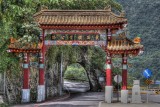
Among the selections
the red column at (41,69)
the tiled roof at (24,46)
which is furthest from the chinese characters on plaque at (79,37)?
the red column at (41,69)

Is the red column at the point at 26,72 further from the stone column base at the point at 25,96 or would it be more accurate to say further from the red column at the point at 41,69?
the red column at the point at 41,69

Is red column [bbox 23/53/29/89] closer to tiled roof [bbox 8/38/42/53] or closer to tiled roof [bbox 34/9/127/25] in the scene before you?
tiled roof [bbox 8/38/42/53]

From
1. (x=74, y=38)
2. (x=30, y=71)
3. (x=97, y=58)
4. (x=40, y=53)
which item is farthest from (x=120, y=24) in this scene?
A: (x=97, y=58)

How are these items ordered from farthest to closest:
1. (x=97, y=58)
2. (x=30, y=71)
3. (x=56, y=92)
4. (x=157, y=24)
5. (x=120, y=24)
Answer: (x=157, y=24) → (x=97, y=58) → (x=56, y=92) → (x=30, y=71) → (x=120, y=24)

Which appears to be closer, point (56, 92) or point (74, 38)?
point (74, 38)

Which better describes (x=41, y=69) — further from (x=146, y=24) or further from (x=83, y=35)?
(x=146, y=24)

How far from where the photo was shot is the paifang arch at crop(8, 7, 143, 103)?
23562mm

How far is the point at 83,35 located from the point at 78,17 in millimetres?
1375

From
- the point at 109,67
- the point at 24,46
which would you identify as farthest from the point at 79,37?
the point at 24,46

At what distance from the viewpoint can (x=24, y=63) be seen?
24.3 m

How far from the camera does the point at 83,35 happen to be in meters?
24.6

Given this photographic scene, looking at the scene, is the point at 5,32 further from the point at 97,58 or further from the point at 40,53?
the point at 97,58

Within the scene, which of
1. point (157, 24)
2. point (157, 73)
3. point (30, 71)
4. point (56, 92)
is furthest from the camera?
point (157, 24)

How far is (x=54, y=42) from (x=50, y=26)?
3.97 ft
